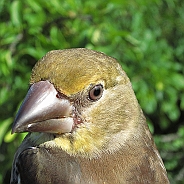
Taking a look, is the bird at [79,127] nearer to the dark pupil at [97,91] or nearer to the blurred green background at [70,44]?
the dark pupil at [97,91]

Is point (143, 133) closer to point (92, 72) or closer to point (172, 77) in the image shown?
point (92, 72)

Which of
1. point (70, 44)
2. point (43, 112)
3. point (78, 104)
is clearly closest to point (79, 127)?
point (78, 104)

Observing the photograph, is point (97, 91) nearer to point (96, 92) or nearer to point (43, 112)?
point (96, 92)

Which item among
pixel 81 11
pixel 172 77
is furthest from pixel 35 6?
pixel 172 77

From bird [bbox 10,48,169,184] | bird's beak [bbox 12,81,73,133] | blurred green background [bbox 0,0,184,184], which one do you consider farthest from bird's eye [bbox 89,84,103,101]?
blurred green background [bbox 0,0,184,184]

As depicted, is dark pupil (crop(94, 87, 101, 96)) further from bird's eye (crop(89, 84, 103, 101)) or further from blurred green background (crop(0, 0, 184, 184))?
blurred green background (crop(0, 0, 184, 184))

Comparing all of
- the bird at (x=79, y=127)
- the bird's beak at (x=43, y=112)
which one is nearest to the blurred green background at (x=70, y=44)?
the bird at (x=79, y=127)
